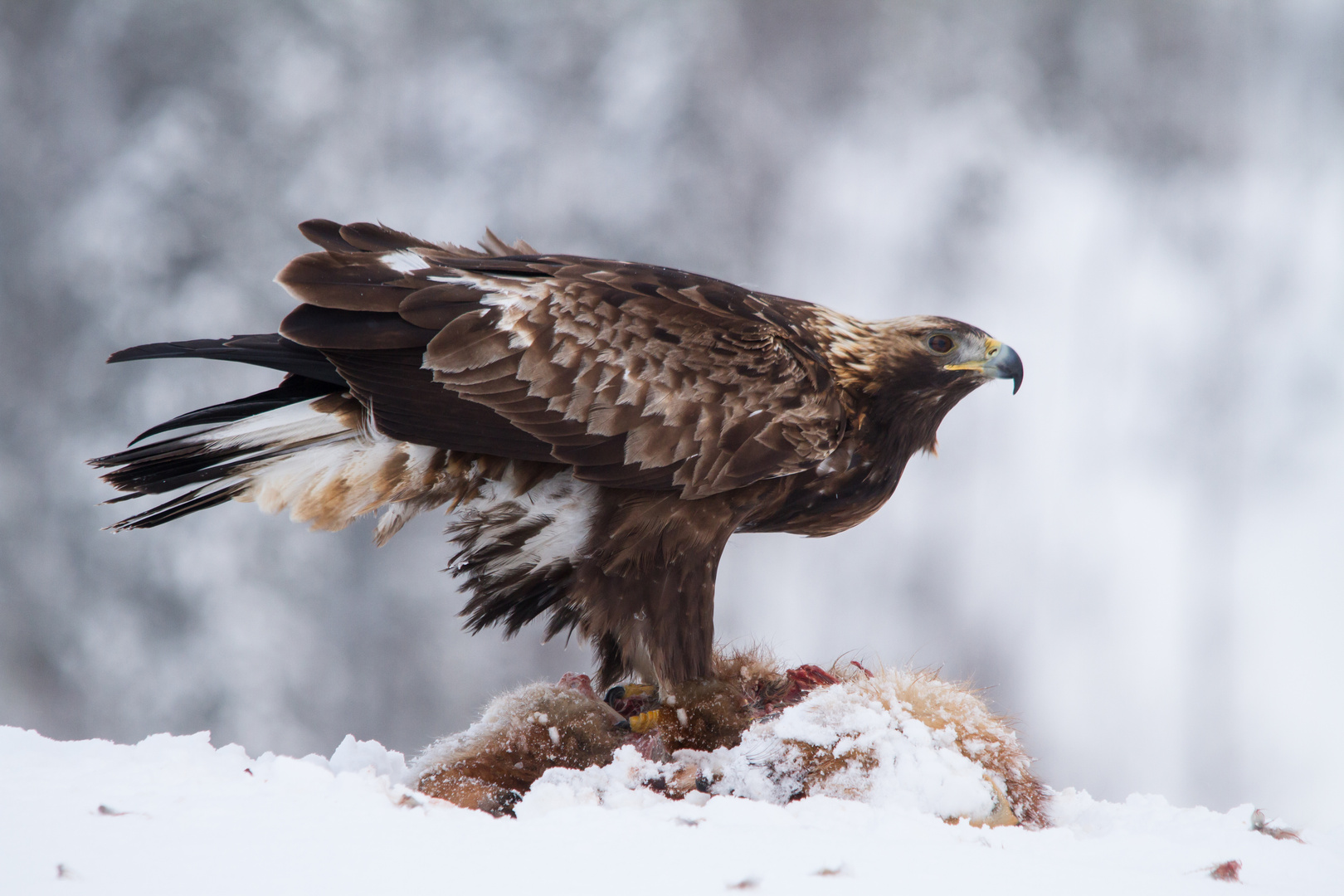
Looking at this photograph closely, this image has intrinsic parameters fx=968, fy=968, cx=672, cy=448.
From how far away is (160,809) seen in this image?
4.38 ft

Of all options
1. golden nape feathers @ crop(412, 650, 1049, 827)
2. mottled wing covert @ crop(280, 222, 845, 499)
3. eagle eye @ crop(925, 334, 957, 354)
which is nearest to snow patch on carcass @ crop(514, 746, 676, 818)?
golden nape feathers @ crop(412, 650, 1049, 827)

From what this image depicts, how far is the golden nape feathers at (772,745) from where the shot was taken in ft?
5.37

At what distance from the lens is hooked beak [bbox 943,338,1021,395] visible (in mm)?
2510

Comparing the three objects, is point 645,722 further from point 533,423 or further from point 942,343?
point 942,343

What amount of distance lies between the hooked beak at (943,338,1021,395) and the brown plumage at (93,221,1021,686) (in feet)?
1.34

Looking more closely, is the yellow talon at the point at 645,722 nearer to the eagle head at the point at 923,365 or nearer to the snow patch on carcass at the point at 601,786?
the snow patch on carcass at the point at 601,786

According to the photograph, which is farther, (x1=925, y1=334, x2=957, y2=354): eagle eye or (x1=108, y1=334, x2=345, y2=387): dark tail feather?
(x1=925, y1=334, x2=957, y2=354): eagle eye

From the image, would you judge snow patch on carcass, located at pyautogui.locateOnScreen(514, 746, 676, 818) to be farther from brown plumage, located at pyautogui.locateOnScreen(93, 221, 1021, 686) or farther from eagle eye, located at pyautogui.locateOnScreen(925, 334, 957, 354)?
eagle eye, located at pyautogui.locateOnScreen(925, 334, 957, 354)

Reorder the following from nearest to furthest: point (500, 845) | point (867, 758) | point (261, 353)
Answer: point (500, 845) → point (867, 758) → point (261, 353)

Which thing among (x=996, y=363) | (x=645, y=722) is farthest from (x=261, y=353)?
(x=996, y=363)

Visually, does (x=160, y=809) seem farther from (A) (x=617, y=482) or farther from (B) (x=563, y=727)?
(A) (x=617, y=482)

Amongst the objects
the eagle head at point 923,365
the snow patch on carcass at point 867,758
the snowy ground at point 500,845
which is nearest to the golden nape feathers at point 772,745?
the snow patch on carcass at point 867,758

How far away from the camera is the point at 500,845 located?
1.28m

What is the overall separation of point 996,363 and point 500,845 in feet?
5.86
